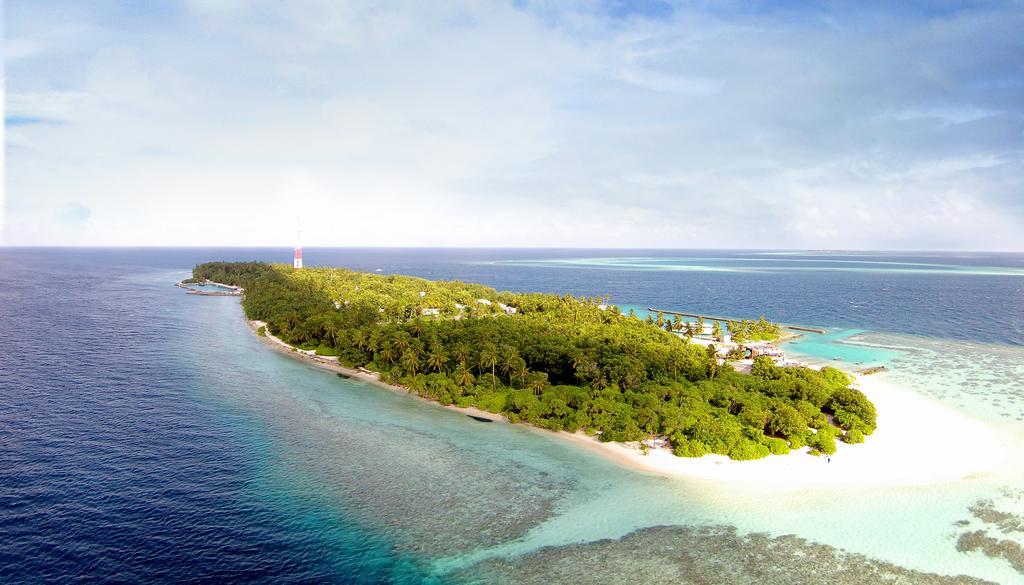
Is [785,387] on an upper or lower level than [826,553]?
upper

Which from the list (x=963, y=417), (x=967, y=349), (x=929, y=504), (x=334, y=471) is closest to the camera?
(x=929, y=504)

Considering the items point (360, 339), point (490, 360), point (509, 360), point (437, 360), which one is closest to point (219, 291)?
point (360, 339)

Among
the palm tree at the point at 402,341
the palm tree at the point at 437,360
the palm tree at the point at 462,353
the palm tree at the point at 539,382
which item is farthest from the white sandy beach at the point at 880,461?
the palm tree at the point at 402,341

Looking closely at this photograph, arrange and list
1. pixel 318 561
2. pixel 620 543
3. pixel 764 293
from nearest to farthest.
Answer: pixel 318 561 < pixel 620 543 < pixel 764 293

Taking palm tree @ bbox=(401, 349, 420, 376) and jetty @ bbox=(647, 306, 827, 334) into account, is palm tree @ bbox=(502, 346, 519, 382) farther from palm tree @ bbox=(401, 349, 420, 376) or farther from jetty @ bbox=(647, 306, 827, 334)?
jetty @ bbox=(647, 306, 827, 334)

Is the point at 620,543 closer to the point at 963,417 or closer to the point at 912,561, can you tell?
the point at 912,561

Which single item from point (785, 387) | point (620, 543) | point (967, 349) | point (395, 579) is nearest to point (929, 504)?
point (785, 387)

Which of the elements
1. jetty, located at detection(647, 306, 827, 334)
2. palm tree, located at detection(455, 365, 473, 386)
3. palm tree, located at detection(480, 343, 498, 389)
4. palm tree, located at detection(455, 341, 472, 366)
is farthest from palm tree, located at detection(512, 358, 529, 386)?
jetty, located at detection(647, 306, 827, 334)
